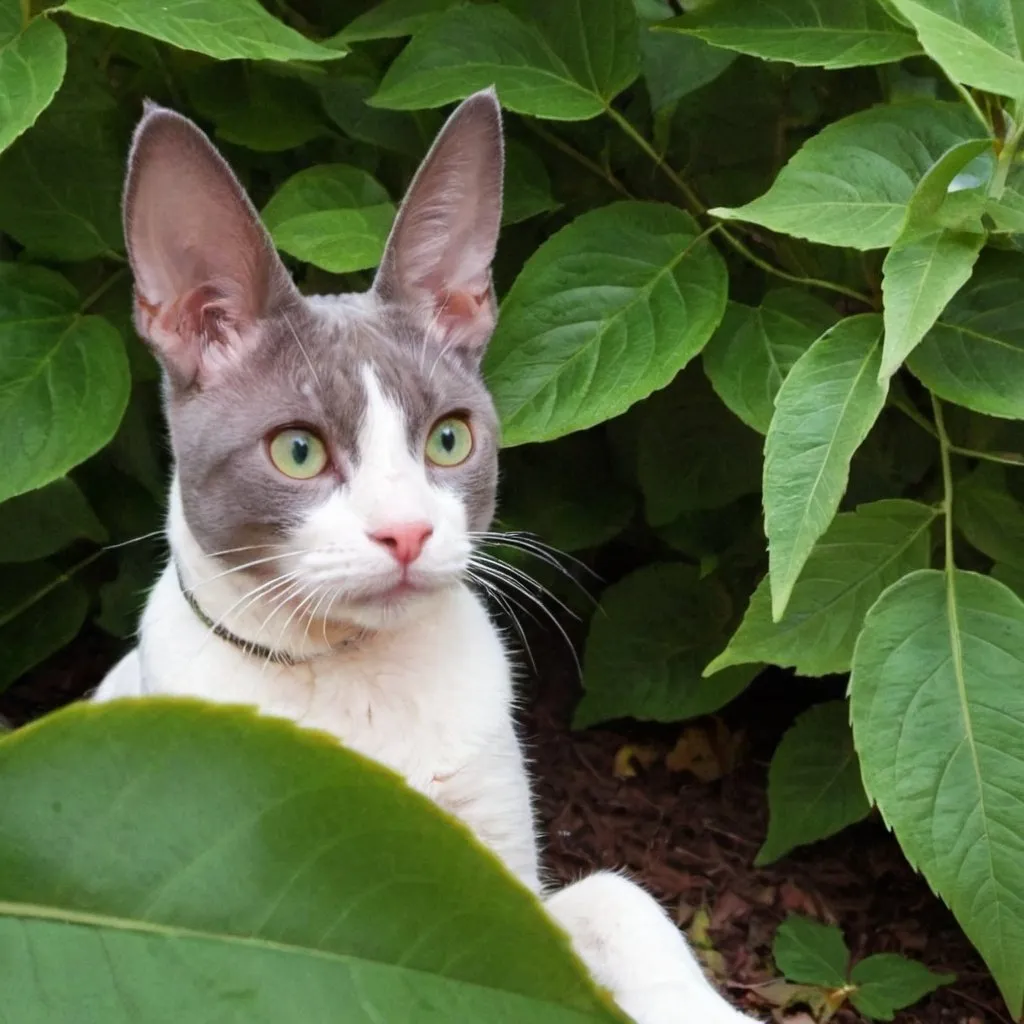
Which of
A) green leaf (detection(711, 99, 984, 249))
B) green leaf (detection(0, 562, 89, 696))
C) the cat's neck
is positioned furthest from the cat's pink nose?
green leaf (detection(0, 562, 89, 696))

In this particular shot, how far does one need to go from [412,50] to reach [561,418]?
1.36ft

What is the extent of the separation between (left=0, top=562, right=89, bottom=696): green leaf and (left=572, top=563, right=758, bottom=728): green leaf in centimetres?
70

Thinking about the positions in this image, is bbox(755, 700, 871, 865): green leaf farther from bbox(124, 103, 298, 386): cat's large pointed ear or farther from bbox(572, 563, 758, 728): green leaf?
bbox(124, 103, 298, 386): cat's large pointed ear

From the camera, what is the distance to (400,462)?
2.80ft

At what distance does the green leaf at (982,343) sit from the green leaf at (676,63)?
36 centimetres

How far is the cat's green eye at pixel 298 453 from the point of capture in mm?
851

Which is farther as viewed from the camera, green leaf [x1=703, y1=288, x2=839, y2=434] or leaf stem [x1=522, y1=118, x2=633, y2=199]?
leaf stem [x1=522, y1=118, x2=633, y2=199]

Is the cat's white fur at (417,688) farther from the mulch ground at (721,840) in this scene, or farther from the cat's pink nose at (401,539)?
the mulch ground at (721,840)

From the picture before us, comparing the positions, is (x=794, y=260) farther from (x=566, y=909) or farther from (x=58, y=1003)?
(x=58, y=1003)

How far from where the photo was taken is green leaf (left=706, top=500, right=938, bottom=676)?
2.98 feet

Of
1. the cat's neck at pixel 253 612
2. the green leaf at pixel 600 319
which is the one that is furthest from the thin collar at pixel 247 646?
the green leaf at pixel 600 319

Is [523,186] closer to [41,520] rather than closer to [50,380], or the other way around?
[50,380]

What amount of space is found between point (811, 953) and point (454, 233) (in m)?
0.84

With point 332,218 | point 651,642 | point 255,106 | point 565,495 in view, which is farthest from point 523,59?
point 651,642
